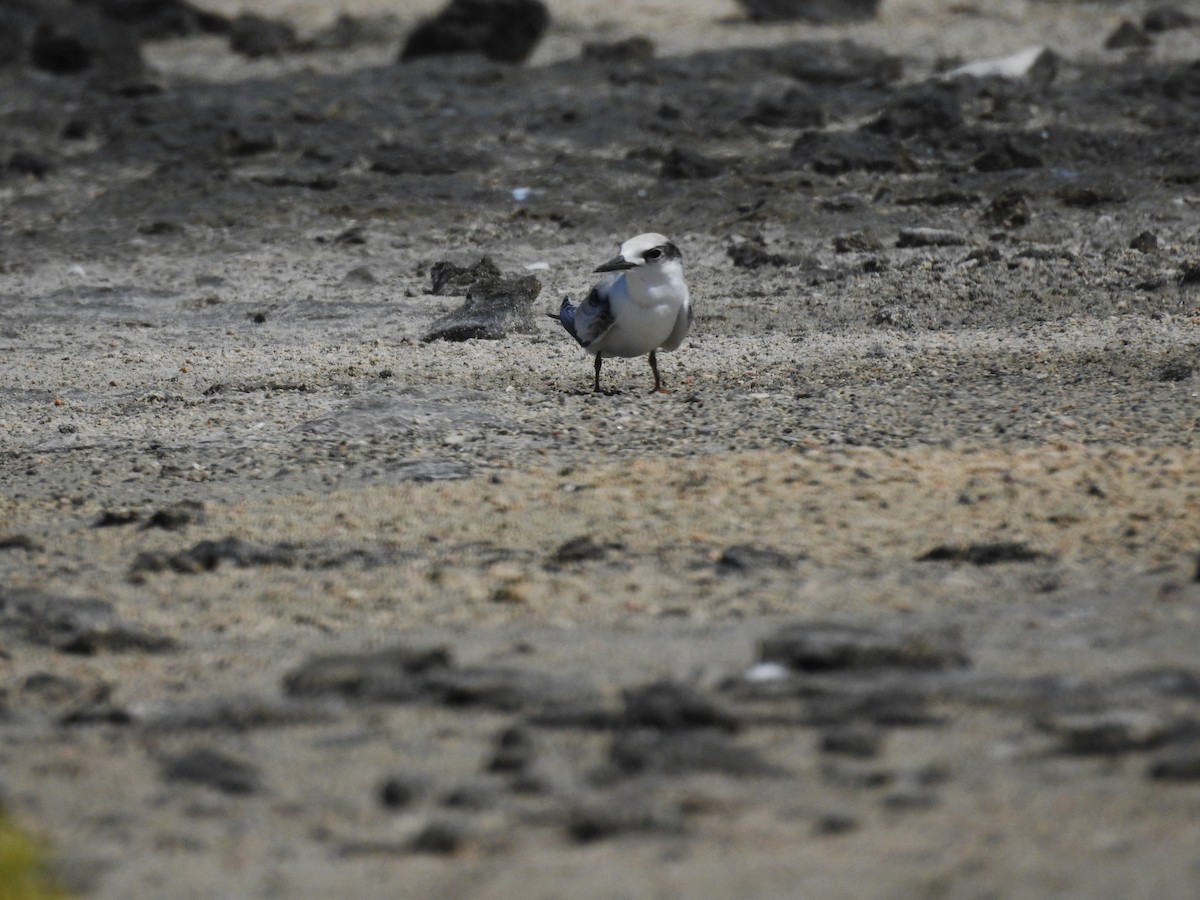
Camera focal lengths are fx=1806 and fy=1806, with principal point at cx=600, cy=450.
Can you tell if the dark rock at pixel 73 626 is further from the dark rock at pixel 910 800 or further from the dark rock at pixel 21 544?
the dark rock at pixel 910 800

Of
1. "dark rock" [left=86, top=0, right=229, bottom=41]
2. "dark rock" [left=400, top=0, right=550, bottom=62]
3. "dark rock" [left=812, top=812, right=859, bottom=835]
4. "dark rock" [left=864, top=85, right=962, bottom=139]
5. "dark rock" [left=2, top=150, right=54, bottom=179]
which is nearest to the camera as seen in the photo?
"dark rock" [left=812, top=812, right=859, bottom=835]

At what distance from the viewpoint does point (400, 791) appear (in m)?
3.21

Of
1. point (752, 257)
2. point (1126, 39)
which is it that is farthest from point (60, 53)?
point (752, 257)

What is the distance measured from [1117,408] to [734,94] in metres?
10.2

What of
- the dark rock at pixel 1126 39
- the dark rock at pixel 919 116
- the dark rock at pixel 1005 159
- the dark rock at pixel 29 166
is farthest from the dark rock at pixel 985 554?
the dark rock at pixel 1126 39

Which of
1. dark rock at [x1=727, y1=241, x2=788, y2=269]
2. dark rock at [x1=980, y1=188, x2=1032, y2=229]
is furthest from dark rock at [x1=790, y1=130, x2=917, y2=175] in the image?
dark rock at [x1=727, y1=241, x2=788, y2=269]

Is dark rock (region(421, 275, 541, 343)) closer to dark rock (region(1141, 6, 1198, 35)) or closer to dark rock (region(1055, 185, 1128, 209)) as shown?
dark rock (region(1055, 185, 1128, 209))

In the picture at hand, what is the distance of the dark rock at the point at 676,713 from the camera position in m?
3.49

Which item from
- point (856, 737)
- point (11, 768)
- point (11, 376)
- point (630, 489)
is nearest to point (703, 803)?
point (856, 737)

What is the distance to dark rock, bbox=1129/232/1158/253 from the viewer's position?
1059cm

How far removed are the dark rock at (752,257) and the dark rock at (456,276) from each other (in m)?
1.48

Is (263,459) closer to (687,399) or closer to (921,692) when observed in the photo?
(687,399)

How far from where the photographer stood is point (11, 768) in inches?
136

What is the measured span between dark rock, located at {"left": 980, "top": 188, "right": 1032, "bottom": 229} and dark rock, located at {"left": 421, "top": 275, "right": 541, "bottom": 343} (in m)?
3.37
